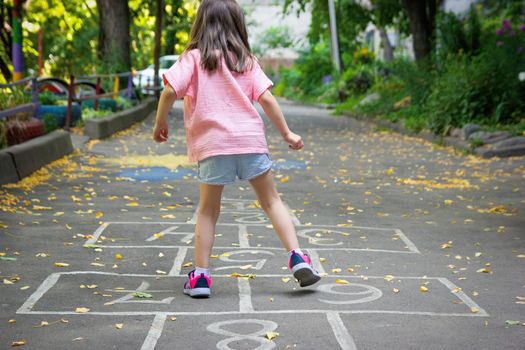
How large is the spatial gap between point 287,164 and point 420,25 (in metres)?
11.5

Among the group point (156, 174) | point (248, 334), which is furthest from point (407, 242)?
point (156, 174)

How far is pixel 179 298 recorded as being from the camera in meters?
5.26

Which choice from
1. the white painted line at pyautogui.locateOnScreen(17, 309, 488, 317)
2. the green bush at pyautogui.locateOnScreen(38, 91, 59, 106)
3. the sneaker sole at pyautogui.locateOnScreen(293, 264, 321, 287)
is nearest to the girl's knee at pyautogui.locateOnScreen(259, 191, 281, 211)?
the sneaker sole at pyautogui.locateOnScreen(293, 264, 321, 287)

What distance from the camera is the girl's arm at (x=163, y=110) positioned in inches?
205

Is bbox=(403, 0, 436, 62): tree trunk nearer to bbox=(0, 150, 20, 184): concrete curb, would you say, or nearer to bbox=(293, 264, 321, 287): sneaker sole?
bbox=(0, 150, 20, 184): concrete curb

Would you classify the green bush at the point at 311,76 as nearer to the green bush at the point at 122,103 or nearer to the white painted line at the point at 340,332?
the green bush at the point at 122,103

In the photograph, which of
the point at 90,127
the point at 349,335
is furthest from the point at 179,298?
the point at 90,127

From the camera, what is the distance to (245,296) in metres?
5.30

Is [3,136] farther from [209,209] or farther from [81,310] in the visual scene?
[81,310]

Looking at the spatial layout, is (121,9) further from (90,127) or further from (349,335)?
(349,335)

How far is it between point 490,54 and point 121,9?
11381 millimetres

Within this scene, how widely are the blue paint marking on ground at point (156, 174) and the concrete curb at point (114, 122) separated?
4.89m

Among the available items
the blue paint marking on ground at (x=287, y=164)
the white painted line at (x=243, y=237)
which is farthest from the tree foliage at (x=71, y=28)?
the white painted line at (x=243, y=237)

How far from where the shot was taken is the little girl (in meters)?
5.25
